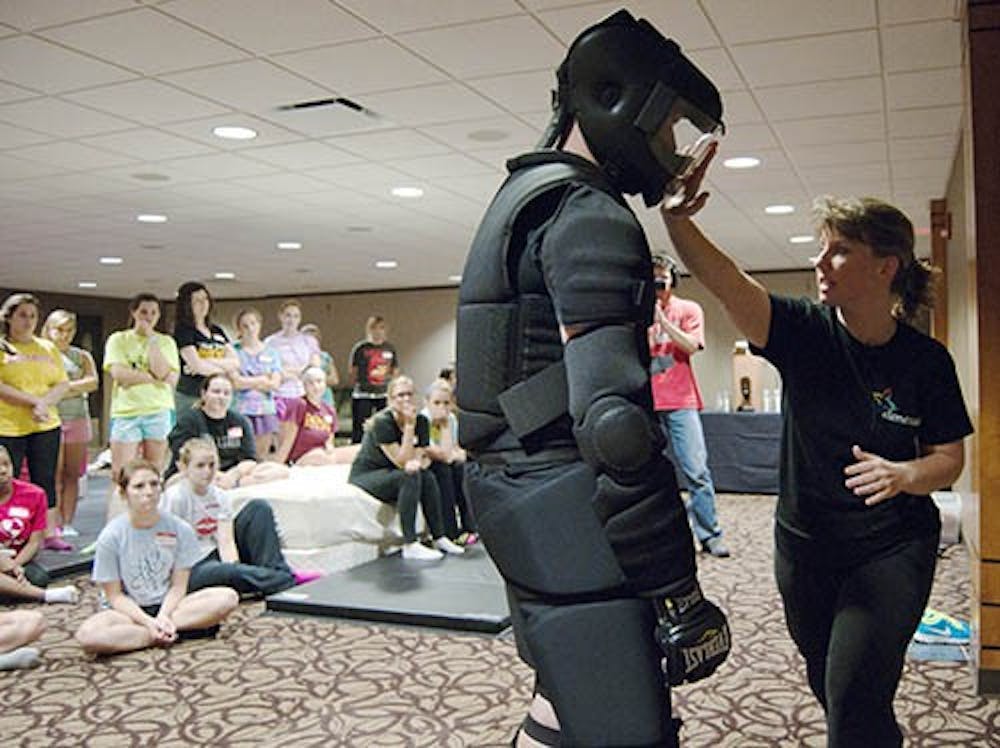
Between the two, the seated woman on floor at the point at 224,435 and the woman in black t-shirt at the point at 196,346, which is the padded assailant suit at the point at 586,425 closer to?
the seated woman on floor at the point at 224,435

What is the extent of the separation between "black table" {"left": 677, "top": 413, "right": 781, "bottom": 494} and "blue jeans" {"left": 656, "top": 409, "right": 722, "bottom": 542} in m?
2.60

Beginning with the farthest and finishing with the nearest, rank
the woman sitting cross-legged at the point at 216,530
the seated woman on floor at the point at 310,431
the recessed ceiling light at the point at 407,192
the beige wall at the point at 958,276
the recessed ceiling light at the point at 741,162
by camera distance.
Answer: the recessed ceiling light at the point at 407,192
the seated woman on floor at the point at 310,431
the recessed ceiling light at the point at 741,162
the beige wall at the point at 958,276
the woman sitting cross-legged at the point at 216,530

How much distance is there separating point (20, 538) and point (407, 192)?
3662 mm

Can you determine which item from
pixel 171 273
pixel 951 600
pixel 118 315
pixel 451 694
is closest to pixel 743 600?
pixel 951 600

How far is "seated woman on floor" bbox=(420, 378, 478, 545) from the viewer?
536cm

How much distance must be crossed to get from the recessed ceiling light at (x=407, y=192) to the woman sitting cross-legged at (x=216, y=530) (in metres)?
2.99

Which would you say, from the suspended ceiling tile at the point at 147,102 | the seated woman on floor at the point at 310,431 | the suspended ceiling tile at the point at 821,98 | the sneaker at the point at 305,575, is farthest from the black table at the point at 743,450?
the suspended ceiling tile at the point at 147,102

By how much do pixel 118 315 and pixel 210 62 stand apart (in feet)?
44.5

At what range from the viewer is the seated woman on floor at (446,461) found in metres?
5.36

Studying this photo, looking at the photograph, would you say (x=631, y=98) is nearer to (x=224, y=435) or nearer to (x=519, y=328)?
(x=519, y=328)

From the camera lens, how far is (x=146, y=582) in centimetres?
374

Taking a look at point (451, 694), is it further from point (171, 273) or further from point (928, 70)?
point (171, 273)

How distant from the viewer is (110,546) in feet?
11.9

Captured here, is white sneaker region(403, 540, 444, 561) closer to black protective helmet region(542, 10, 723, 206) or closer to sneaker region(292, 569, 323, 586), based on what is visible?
sneaker region(292, 569, 323, 586)
